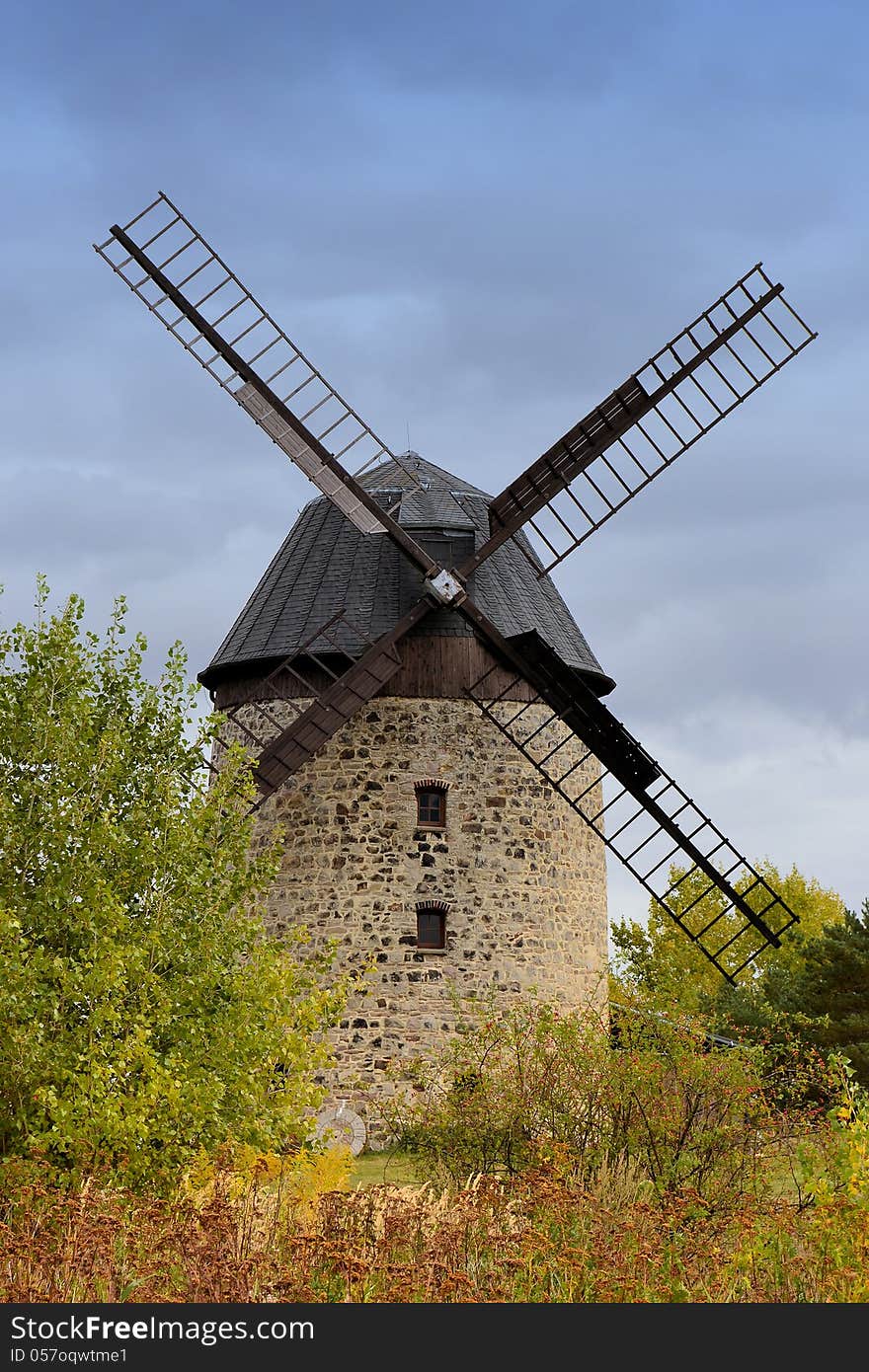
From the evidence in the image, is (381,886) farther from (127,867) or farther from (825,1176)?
(825,1176)

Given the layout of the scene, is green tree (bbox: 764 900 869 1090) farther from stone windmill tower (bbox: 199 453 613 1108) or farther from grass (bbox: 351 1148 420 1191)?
grass (bbox: 351 1148 420 1191)

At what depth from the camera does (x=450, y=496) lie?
24.0 m

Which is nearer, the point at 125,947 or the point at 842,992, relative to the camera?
the point at 125,947

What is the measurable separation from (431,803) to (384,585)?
11.5 feet

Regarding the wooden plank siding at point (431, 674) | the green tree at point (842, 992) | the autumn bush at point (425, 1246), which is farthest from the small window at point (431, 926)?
the autumn bush at point (425, 1246)

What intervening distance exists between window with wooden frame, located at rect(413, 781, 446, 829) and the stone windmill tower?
0.07ft

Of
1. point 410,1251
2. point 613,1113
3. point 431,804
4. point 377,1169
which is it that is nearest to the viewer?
point 410,1251

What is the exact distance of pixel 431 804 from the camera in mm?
22344

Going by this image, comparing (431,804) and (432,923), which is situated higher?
(431,804)

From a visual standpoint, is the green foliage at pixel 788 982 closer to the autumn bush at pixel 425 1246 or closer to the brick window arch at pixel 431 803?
the brick window arch at pixel 431 803

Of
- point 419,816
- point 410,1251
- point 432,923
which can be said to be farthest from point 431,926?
point 410,1251

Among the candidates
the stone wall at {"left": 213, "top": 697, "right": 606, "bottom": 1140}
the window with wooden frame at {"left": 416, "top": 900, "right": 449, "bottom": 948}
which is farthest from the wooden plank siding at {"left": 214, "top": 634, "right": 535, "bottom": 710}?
the window with wooden frame at {"left": 416, "top": 900, "right": 449, "bottom": 948}

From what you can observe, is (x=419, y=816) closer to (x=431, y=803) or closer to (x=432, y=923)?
(x=431, y=803)
